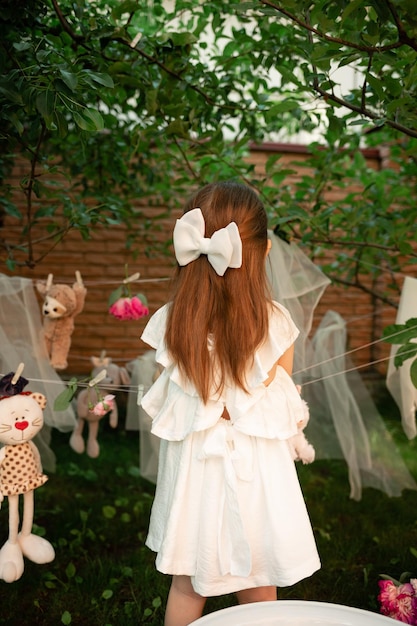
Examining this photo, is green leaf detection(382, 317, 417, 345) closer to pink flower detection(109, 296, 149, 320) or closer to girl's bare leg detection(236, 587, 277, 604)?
girl's bare leg detection(236, 587, 277, 604)

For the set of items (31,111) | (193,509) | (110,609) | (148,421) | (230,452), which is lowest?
(110,609)

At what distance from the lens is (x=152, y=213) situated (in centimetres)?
450

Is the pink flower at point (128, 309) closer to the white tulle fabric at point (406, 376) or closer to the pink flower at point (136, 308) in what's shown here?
the pink flower at point (136, 308)

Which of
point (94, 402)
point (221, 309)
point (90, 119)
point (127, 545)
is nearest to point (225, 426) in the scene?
point (221, 309)

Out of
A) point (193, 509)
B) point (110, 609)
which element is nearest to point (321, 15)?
point (193, 509)

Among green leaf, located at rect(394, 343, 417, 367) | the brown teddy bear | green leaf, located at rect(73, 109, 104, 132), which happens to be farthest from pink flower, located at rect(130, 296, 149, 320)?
green leaf, located at rect(394, 343, 417, 367)

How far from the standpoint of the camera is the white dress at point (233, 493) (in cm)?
163

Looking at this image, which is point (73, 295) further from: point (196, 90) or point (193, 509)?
point (193, 509)

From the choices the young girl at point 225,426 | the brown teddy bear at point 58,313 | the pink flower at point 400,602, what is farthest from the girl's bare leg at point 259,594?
the brown teddy bear at point 58,313

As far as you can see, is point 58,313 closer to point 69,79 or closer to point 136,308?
point 136,308

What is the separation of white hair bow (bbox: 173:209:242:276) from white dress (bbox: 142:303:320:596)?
0.24m

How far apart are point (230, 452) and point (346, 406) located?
133cm

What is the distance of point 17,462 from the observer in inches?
76.0

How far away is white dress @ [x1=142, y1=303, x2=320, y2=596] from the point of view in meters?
1.63
